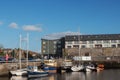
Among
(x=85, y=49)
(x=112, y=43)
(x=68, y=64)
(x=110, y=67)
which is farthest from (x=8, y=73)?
(x=112, y=43)

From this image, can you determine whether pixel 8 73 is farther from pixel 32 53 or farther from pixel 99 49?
pixel 32 53

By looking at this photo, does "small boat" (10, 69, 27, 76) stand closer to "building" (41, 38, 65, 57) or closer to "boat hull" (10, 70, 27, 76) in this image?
"boat hull" (10, 70, 27, 76)

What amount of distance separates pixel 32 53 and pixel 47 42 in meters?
10.6

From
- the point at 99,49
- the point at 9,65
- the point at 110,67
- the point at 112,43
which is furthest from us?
the point at 112,43

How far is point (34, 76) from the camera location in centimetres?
5891

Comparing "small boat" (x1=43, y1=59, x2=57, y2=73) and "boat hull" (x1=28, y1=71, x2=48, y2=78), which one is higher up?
"small boat" (x1=43, y1=59, x2=57, y2=73)

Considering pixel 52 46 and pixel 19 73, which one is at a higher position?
pixel 52 46

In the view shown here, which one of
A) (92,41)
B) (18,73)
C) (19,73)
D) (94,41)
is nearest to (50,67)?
(19,73)

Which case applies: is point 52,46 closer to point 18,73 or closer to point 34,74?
point 18,73

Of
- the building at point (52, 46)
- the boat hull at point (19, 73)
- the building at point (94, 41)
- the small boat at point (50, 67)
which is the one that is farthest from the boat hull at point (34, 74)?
the building at point (52, 46)

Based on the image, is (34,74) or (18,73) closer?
(34,74)

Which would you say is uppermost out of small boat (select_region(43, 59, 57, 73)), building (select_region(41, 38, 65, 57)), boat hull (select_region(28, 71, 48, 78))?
building (select_region(41, 38, 65, 57))

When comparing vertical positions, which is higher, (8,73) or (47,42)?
(47,42)

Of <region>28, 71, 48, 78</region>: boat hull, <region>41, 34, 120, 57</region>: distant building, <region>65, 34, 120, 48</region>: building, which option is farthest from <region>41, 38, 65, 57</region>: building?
<region>28, 71, 48, 78</region>: boat hull
